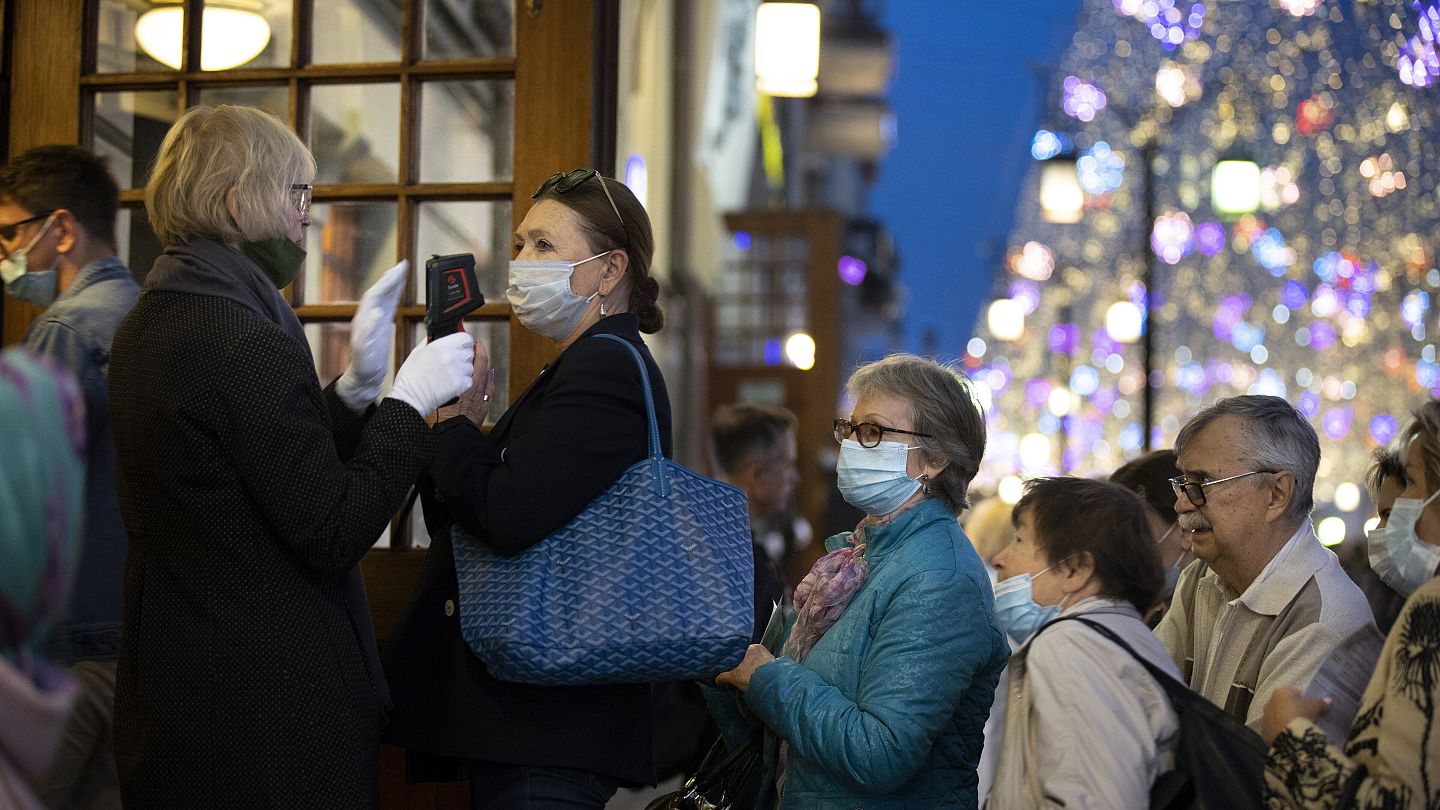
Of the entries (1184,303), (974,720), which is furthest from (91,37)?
A: (1184,303)

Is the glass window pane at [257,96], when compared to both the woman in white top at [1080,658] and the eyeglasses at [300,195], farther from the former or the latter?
the woman in white top at [1080,658]

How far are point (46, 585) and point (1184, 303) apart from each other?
84.8 feet

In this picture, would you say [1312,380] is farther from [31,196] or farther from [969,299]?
[969,299]

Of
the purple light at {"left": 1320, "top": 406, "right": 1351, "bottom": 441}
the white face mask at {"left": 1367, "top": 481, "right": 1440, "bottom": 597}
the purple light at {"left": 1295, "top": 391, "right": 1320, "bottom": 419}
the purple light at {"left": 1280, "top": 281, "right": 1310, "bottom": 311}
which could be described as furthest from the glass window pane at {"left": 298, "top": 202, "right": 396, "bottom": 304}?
the purple light at {"left": 1295, "top": 391, "right": 1320, "bottom": 419}

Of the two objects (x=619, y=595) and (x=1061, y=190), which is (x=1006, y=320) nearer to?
(x=1061, y=190)

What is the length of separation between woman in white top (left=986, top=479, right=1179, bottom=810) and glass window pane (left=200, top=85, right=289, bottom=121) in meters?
2.58

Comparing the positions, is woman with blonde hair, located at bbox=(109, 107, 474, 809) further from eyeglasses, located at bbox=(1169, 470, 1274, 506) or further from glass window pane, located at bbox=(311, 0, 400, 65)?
eyeglasses, located at bbox=(1169, 470, 1274, 506)

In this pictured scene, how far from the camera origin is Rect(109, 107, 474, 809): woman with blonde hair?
9.34ft

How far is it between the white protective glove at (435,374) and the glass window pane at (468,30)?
1545 millimetres

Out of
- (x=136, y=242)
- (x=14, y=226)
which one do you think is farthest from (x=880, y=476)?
(x=136, y=242)

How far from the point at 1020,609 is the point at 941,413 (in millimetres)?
502

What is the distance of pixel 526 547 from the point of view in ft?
9.73

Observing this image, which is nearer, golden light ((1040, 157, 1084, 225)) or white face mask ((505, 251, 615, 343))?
white face mask ((505, 251, 615, 343))

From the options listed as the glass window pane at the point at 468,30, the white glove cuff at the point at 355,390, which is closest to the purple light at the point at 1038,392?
the glass window pane at the point at 468,30
